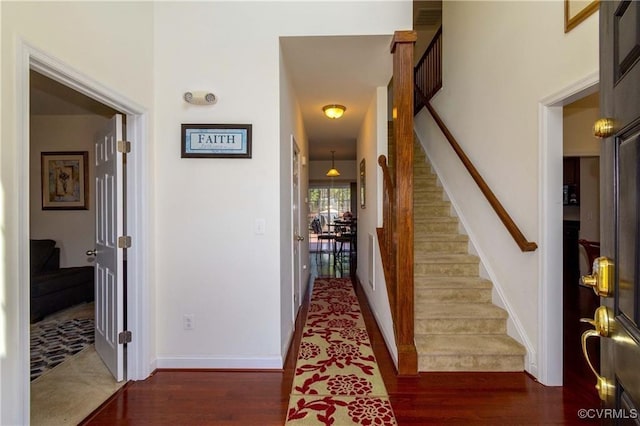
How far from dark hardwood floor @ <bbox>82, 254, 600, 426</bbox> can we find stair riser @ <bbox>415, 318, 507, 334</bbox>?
358mm

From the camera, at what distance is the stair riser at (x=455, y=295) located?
299 centimetres

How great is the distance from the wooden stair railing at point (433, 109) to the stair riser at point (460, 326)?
2.51 ft

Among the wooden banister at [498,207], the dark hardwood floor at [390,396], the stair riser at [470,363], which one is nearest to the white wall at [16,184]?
the dark hardwood floor at [390,396]

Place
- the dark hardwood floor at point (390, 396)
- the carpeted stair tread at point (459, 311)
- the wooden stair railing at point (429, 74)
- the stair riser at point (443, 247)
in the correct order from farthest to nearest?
the wooden stair railing at point (429, 74) < the stair riser at point (443, 247) < the carpeted stair tread at point (459, 311) < the dark hardwood floor at point (390, 396)

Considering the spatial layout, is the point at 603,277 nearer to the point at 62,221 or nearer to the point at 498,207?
the point at 498,207

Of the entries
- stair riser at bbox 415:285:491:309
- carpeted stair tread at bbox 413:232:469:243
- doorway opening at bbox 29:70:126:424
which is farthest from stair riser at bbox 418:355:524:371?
doorway opening at bbox 29:70:126:424

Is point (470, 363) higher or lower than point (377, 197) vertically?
lower

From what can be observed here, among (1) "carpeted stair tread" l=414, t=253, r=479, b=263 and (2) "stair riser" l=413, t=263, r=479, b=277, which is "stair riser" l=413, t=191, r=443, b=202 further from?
(2) "stair riser" l=413, t=263, r=479, b=277

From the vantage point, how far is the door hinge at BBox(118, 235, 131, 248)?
91.6 inches

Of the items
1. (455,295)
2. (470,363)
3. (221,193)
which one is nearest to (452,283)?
(455,295)

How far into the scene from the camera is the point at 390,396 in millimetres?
2170

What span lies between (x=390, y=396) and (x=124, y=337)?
1986 millimetres

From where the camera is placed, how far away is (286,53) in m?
2.72

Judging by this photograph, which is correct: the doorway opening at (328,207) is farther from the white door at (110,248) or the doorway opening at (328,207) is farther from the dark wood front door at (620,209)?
the dark wood front door at (620,209)
